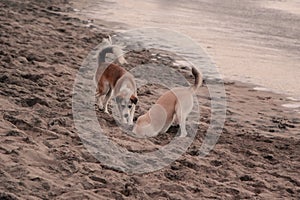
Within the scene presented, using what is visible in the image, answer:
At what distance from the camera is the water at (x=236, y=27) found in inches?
429

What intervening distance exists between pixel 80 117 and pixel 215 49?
685 cm

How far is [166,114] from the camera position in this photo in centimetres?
635

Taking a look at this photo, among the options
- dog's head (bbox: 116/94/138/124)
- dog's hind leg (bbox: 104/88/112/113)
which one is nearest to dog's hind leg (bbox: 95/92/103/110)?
dog's hind leg (bbox: 104/88/112/113)

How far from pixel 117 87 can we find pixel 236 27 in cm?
950

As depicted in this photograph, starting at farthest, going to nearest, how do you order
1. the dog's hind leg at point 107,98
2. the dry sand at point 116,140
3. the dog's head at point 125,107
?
the dog's hind leg at point 107,98 → the dog's head at point 125,107 → the dry sand at point 116,140

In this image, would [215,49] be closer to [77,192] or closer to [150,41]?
[150,41]

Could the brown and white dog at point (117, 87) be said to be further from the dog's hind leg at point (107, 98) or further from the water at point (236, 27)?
the water at point (236, 27)

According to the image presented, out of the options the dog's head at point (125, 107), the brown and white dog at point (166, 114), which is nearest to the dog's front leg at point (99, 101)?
the dog's head at point (125, 107)

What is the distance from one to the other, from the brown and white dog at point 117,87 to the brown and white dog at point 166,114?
221mm

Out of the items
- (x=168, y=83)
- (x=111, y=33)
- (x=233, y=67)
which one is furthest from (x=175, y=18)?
(x=168, y=83)

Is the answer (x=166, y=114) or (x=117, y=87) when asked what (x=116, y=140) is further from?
(x=117, y=87)

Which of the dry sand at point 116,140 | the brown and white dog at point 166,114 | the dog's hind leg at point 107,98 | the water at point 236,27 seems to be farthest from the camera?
the water at point 236,27

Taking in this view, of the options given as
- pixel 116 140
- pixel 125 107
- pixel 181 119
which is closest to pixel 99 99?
pixel 125 107

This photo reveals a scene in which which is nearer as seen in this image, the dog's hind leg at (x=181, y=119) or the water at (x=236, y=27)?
the dog's hind leg at (x=181, y=119)
